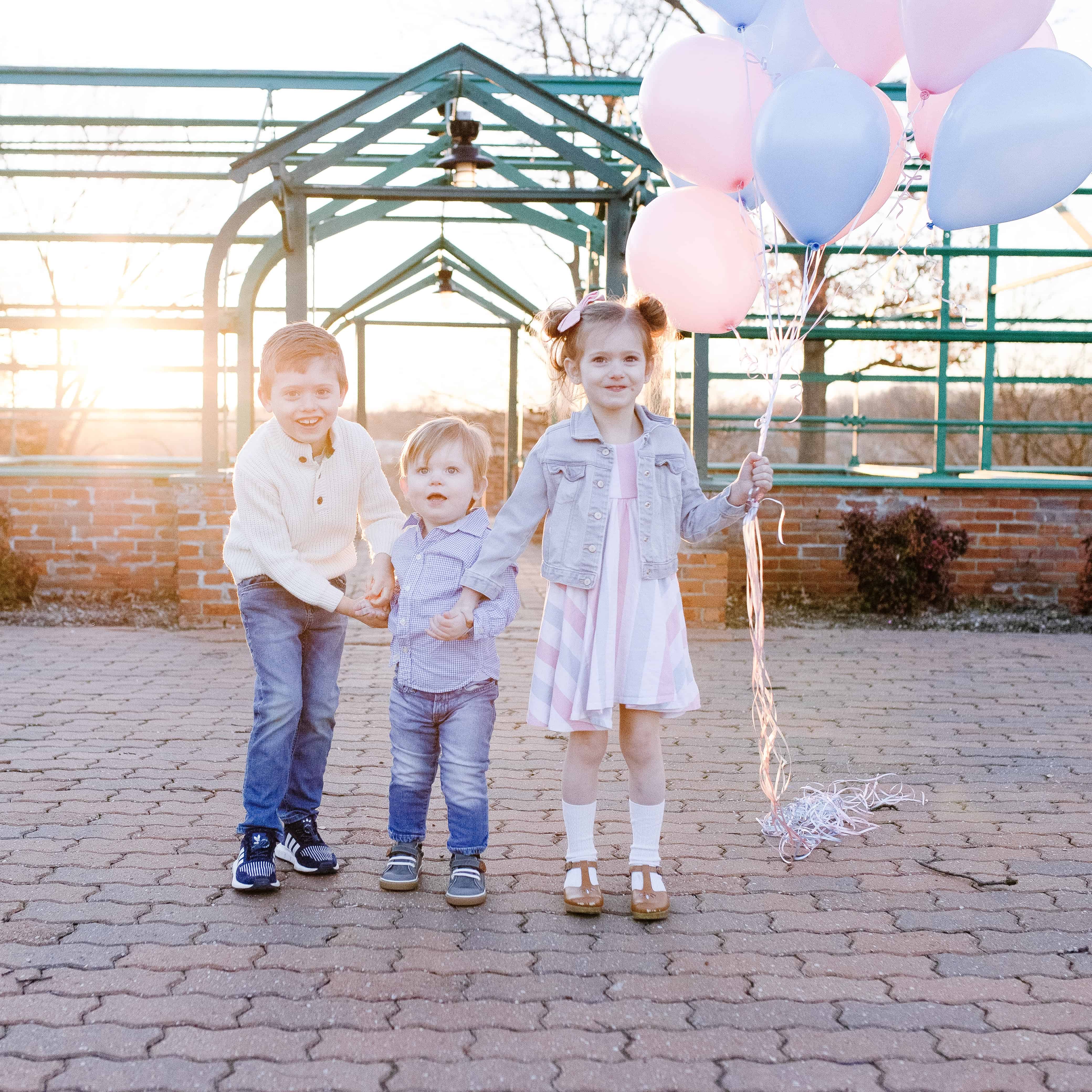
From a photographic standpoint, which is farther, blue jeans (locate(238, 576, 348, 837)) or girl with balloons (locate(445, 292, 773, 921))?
blue jeans (locate(238, 576, 348, 837))

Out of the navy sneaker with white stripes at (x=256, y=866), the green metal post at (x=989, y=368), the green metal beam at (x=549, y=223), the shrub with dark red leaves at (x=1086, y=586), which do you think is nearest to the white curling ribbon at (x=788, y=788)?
the navy sneaker with white stripes at (x=256, y=866)

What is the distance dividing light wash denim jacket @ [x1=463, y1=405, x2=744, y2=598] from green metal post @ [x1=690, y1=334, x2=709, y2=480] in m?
4.02

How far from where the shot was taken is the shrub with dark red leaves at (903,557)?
7164mm

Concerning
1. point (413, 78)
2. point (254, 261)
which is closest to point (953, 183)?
point (413, 78)

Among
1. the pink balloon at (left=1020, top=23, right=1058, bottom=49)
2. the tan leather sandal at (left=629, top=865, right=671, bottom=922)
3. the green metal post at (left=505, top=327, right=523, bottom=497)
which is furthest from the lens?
the green metal post at (left=505, top=327, right=523, bottom=497)

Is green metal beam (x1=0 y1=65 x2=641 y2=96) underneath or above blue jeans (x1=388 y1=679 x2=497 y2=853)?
above

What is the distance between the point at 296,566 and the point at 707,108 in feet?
5.82

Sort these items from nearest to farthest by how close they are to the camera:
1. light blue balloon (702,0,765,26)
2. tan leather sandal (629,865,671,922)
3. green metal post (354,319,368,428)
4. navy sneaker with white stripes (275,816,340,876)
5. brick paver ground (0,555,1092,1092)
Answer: brick paver ground (0,555,1092,1092), tan leather sandal (629,865,671,922), navy sneaker with white stripes (275,816,340,876), light blue balloon (702,0,765,26), green metal post (354,319,368,428)

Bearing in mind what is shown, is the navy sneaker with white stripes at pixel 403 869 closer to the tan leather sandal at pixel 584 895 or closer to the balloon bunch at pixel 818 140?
the tan leather sandal at pixel 584 895

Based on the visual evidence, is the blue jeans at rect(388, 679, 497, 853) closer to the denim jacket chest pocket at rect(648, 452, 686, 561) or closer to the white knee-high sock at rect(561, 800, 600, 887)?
the white knee-high sock at rect(561, 800, 600, 887)

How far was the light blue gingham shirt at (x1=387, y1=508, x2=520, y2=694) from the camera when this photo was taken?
273 cm

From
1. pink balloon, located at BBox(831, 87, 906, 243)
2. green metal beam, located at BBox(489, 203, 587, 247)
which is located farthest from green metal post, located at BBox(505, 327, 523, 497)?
pink balloon, located at BBox(831, 87, 906, 243)

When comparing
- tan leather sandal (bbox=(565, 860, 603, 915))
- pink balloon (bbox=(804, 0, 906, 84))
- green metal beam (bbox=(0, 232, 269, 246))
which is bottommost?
tan leather sandal (bbox=(565, 860, 603, 915))

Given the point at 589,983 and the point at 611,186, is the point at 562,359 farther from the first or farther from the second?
the point at 611,186
